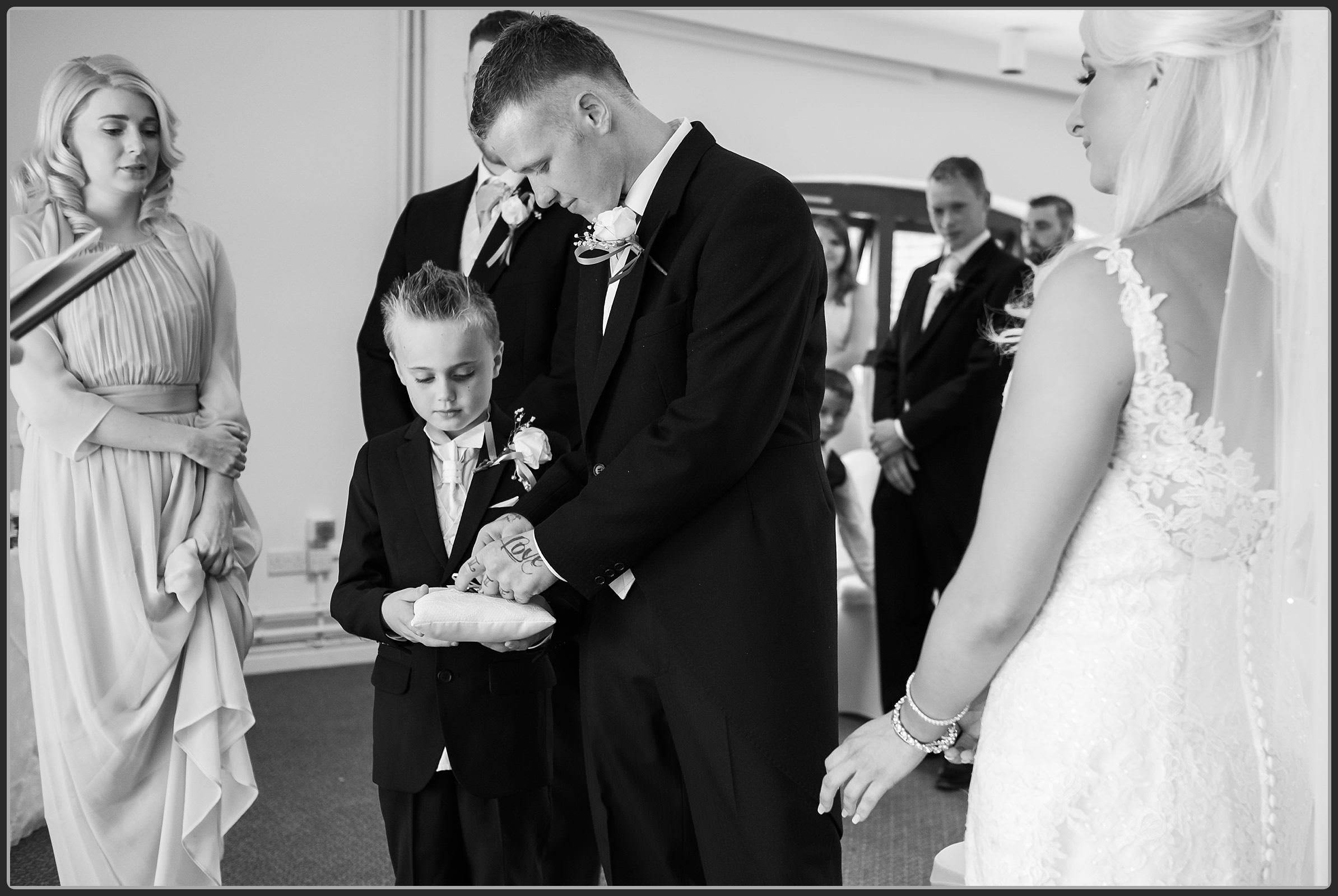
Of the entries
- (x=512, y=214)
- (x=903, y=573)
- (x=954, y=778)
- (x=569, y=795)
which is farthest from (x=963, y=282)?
(x=569, y=795)

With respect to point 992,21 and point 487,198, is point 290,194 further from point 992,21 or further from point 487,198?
point 992,21

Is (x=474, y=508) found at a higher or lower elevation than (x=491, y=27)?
lower

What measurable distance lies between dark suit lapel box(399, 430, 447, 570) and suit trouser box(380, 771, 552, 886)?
421mm

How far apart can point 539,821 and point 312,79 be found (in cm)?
436

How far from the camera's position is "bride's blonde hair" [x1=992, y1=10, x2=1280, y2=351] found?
1.34 m

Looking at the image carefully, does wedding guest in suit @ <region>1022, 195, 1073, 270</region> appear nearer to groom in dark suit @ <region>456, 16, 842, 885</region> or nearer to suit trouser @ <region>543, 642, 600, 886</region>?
suit trouser @ <region>543, 642, 600, 886</region>

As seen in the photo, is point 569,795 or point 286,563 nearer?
point 569,795

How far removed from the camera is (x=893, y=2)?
157 cm

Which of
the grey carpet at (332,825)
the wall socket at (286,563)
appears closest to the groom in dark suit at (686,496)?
the grey carpet at (332,825)

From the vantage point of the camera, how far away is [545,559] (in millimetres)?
1886

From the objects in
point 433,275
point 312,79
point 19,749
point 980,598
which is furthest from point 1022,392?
point 312,79

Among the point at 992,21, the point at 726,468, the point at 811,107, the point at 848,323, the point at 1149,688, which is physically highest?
the point at 992,21

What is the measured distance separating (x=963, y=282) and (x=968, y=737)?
318cm

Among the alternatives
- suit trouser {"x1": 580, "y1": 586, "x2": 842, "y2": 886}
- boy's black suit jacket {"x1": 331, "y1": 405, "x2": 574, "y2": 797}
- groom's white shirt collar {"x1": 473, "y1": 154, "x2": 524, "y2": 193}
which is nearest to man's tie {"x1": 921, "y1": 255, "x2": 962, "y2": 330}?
groom's white shirt collar {"x1": 473, "y1": 154, "x2": 524, "y2": 193}
